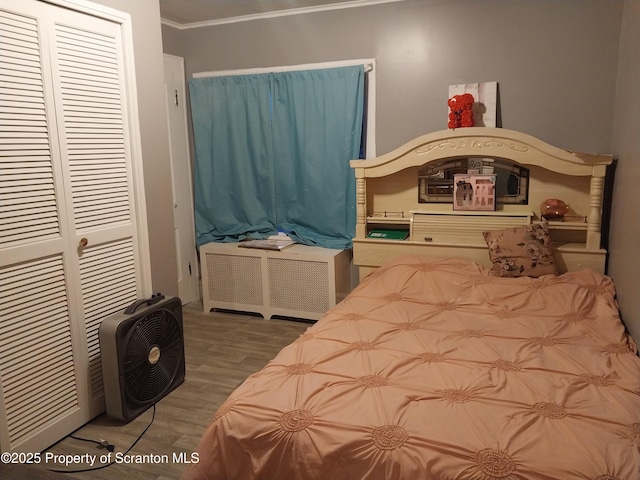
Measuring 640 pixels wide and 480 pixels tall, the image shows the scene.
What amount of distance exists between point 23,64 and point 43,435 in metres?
1.64

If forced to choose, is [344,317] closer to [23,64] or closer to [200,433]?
[200,433]

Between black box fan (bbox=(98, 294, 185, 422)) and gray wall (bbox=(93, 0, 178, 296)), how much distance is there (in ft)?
0.89

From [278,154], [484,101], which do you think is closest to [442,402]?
[484,101]

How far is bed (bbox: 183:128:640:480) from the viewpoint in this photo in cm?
145

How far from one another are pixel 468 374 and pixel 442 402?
25 centimetres

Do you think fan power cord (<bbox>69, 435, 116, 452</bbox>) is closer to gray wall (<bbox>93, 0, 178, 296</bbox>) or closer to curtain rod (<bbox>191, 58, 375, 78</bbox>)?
gray wall (<bbox>93, 0, 178, 296</bbox>)

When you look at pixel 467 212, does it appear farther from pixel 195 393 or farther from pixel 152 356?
pixel 152 356

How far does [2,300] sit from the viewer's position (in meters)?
2.05

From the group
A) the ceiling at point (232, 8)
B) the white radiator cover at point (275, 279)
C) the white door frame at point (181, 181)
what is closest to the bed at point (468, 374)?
the white radiator cover at point (275, 279)

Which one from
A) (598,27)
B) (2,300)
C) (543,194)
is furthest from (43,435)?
(598,27)

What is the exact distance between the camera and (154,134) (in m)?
2.76

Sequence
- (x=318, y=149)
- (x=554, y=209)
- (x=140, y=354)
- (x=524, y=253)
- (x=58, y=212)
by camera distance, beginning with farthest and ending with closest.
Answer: (x=318, y=149) → (x=554, y=209) → (x=524, y=253) → (x=140, y=354) → (x=58, y=212)

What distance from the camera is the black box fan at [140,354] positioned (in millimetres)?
2412

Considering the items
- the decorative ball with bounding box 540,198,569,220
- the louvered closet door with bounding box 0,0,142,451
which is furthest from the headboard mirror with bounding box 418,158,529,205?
the louvered closet door with bounding box 0,0,142,451
